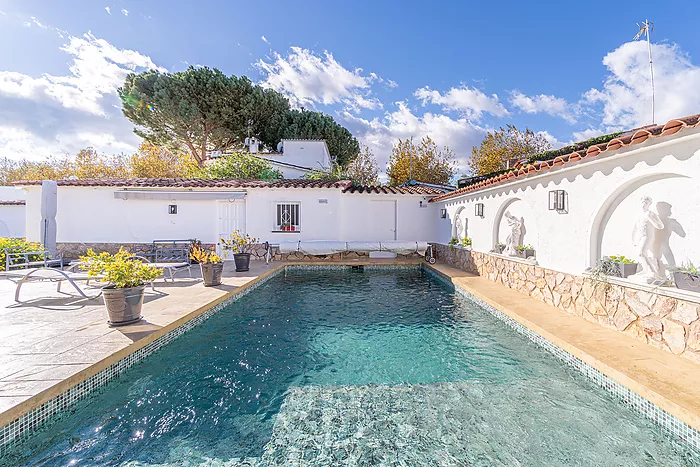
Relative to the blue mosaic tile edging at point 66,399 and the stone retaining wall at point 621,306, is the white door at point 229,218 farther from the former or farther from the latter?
the stone retaining wall at point 621,306

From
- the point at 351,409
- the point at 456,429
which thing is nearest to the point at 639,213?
the point at 456,429

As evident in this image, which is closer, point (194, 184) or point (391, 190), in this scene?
point (194, 184)

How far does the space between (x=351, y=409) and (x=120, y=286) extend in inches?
174

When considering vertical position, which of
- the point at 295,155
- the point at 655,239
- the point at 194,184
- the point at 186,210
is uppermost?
the point at 295,155

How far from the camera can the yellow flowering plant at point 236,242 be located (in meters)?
12.0

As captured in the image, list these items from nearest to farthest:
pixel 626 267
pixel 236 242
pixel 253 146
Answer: pixel 626 267 → pixel 236 242 → pixel 253 146

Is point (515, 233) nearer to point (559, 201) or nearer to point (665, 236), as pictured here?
point (559, 201)

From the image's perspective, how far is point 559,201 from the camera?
22.5 feet

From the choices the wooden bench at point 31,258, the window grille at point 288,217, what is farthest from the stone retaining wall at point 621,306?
the wooden bench at point 31,258

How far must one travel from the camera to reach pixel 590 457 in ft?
9.72

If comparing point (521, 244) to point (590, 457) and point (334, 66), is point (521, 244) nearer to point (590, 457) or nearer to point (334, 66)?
point (590, 457)

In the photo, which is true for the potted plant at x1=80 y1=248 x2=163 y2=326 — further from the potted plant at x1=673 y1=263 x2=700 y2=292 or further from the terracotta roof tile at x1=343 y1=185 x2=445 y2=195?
the terracotta roof tile at x1=343 y1=185 x2=445 y2=195

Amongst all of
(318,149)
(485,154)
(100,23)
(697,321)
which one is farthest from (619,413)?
(485,154)

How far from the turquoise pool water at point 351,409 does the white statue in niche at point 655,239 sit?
77.9 inches
